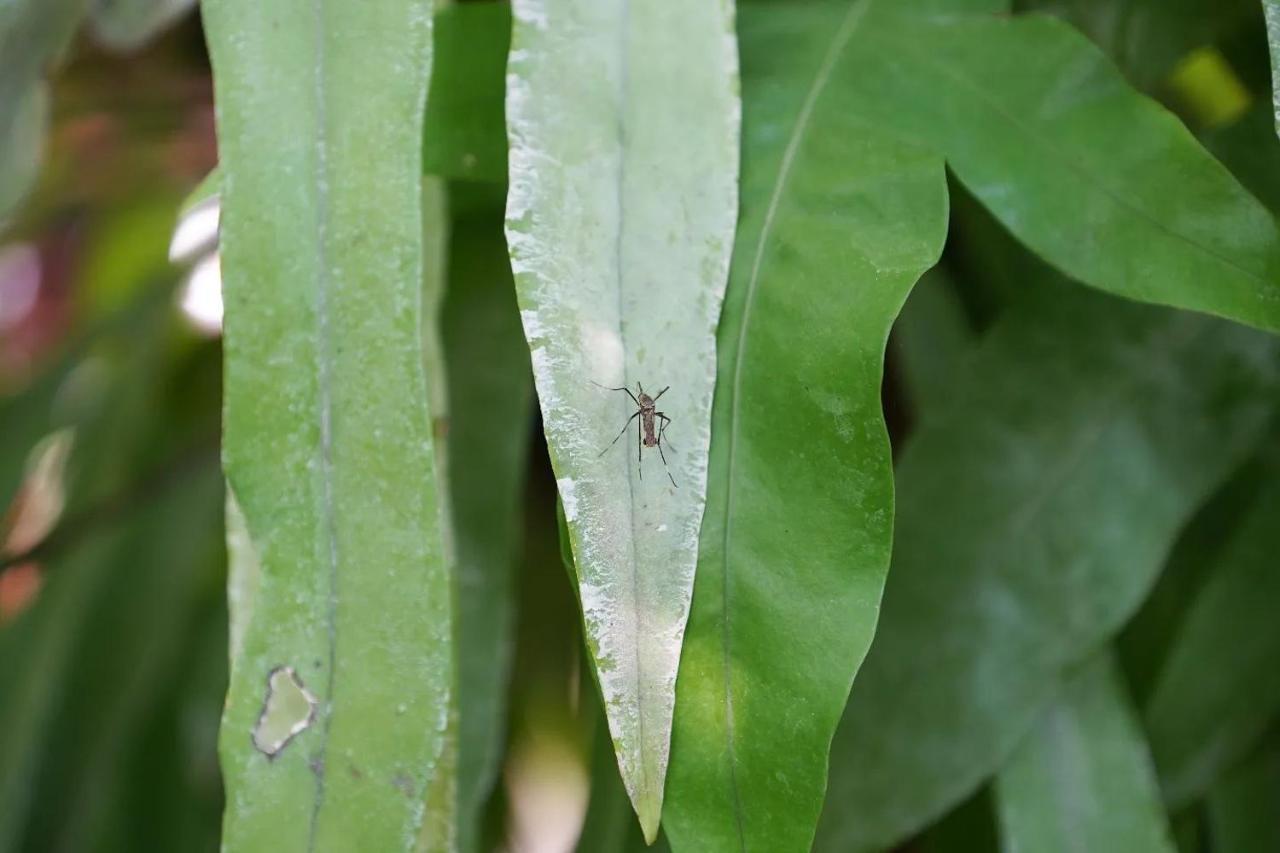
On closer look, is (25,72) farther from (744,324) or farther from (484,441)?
(744,324)

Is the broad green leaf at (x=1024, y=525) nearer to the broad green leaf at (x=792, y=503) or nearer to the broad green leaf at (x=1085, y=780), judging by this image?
the broad green leaf at (x=1085, y=780)

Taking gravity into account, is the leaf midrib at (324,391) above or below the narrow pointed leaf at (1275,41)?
below

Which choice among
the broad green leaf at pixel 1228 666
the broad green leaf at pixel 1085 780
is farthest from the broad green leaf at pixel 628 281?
the broad green leaf at pixel 1228 666

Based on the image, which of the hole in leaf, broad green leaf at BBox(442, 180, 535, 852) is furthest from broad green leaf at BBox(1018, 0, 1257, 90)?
the hole in leaf

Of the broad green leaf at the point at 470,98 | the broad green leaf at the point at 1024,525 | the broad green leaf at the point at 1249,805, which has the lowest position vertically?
the broad green leaf at the point at 1249,805

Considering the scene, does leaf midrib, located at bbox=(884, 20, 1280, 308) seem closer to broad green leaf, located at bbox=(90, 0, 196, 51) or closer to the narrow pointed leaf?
the narrow pointed leaf

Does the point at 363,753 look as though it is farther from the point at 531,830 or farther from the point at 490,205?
the point at 531,830
